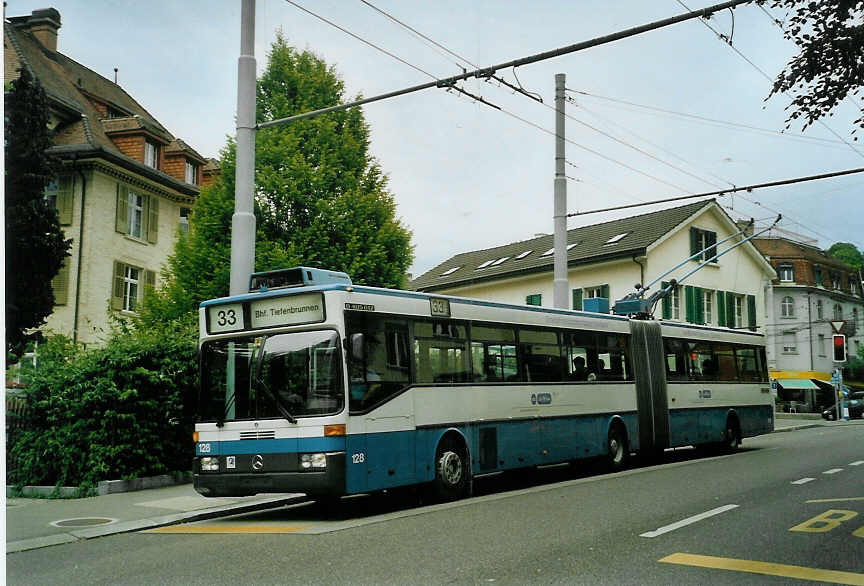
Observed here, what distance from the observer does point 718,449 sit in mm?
22469

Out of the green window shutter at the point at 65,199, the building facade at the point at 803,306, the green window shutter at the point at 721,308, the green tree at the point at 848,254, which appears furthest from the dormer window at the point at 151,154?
the green tree at the point at 848,254

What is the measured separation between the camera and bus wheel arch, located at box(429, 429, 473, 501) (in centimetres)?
1248

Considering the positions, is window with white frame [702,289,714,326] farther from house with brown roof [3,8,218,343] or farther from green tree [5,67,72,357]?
green tree [5,67,72,357]

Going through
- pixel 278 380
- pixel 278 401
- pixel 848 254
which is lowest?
pixel 278 401

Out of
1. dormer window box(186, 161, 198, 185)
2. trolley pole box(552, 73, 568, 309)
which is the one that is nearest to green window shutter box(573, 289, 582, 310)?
dormer window box(186, 161, 198, 185)

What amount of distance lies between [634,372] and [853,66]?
8773 mm

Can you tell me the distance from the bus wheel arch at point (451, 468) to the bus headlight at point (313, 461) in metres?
2.18

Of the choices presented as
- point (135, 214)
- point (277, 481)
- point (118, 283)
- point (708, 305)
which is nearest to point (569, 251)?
point (708, 305)

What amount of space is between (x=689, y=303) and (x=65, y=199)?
25.6 m

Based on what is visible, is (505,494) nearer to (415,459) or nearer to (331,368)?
(415,459)

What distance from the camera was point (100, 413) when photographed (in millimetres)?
14219

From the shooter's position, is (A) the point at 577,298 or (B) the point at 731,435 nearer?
(B) the point at 731,435

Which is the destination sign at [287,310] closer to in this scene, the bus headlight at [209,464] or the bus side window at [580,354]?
the bus headlight at [209,464]

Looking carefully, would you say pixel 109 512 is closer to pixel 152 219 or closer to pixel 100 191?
pixel 100 191
